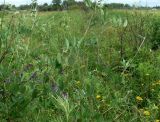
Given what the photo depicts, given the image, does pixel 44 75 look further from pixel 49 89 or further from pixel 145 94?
pixel 145 94

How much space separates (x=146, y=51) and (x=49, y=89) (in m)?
2.92

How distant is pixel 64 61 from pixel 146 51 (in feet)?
10.1

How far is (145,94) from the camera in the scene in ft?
12.7

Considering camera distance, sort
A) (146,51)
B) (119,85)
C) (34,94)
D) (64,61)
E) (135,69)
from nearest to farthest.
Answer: (64,61) < (34,94) < (119,85) < (135,69) < (146,51)

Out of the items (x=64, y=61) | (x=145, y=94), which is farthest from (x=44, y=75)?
(x=145, y=94)

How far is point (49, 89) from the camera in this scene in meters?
2.36

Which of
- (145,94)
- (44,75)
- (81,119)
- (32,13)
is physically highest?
(32,13)

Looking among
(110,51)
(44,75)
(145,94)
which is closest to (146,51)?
(110,51)

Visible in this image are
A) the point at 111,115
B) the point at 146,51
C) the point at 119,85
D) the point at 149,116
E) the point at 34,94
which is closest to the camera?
the point at 34,94

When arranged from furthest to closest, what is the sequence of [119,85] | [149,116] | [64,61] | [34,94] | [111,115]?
[119,85]
[149,116]
[111,115]
[34,94]
[64,61]

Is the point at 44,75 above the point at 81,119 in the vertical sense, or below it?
above

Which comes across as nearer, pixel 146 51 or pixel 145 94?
pixel 145 94

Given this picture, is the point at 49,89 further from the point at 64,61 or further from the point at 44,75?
the point at 64,61

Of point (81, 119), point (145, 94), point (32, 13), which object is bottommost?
point (145, 94)
